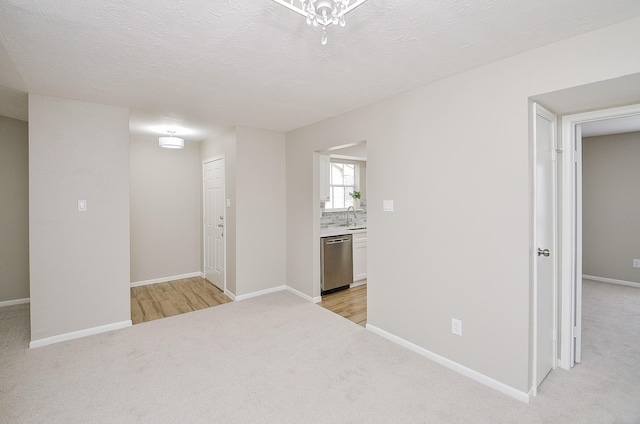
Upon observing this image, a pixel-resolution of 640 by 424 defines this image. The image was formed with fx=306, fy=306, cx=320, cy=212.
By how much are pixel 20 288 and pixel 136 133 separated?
8.88 feet

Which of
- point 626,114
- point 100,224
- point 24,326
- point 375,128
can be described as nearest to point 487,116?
point 626,114

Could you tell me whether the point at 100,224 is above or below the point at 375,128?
below

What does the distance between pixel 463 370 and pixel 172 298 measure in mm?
3818

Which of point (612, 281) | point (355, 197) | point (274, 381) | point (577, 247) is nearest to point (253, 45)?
point (274, 381)

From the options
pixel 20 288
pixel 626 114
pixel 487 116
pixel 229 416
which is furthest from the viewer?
pixel 20 288

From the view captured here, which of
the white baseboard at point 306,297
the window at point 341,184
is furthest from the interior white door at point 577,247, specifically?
the window at point 341,184

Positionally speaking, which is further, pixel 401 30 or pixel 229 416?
pixel 229 416

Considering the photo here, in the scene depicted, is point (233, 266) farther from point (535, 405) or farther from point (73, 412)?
point (535, 405)

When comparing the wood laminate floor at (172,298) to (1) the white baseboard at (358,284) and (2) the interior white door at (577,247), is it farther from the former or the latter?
(2) the interior white door at (577,247)

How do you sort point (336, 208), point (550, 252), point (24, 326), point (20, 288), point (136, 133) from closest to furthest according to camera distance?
point (550, 252)
point (24, 326)
point (20, 288)
point (136, 133)
point (336, 208)

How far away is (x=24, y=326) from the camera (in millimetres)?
3498

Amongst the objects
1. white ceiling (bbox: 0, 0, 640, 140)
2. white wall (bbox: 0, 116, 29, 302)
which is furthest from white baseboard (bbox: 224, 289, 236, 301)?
white wall (bbox: 0, 116, 29, 302)

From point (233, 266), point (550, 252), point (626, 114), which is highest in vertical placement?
point (626, 114)

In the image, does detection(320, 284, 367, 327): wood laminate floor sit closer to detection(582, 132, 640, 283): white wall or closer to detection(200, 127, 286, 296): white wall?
detection(200, 127, 286, 296): white wall
